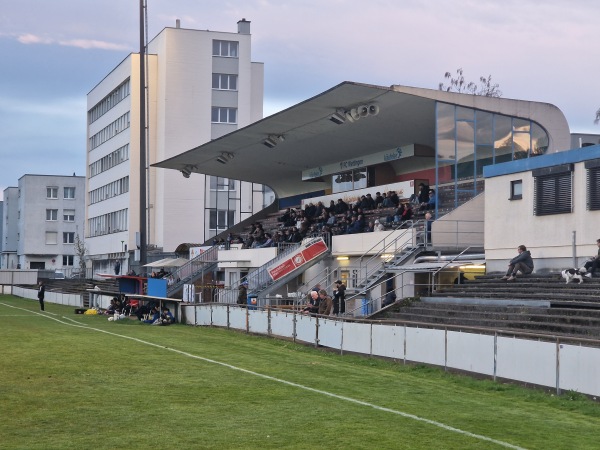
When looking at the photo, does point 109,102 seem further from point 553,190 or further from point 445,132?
point 553,190

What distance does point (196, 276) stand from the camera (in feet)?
180

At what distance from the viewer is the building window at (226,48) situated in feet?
253

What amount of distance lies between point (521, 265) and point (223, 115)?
52031 millimetres

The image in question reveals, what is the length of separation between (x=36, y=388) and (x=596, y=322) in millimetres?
11492

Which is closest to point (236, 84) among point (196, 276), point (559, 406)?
point (196, 276)

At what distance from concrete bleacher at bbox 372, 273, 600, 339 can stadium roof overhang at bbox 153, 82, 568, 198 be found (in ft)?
31.9

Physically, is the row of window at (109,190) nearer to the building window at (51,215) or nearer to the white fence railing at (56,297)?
the white fence railing at (56,297)

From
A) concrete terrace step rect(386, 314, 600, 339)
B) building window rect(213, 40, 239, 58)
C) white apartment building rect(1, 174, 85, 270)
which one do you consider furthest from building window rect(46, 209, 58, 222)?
concrete terrace step rect(386, 314, 600, 339)

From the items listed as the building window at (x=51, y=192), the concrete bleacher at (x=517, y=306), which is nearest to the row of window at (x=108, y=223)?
the building window at (x=51, y=192)

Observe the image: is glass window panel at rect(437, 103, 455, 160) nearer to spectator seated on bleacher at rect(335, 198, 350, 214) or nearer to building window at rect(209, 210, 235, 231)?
spectator seated on bleacher at rect(335, 198, 350, 214)

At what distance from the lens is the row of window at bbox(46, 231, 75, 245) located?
402ft

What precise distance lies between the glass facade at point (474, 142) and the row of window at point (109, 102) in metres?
47.3

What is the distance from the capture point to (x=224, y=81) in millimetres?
77875

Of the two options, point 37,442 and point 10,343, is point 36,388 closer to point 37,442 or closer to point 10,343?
point 37,442
